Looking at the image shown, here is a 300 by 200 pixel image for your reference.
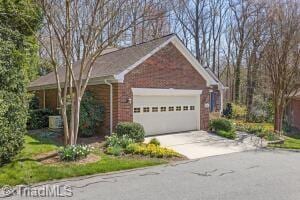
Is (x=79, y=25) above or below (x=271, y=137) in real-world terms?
above

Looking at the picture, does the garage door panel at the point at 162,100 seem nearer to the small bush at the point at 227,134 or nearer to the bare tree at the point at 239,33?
the small bush at the point at 227,134

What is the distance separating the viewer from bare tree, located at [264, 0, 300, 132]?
56.3 feet

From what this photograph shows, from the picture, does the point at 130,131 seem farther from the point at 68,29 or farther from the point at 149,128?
the point at 68,29

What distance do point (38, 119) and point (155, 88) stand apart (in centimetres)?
751

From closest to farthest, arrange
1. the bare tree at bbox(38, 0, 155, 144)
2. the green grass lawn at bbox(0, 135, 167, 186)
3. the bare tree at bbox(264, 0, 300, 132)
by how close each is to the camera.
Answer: the green grass lawn at bbox(0, 135, 167, 186), the bare tree at bbox(38, 0, 155, 144), the bare tree at bbox(264, 0, 300, 132)

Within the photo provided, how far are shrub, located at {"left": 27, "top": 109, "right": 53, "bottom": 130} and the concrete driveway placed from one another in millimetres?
7144

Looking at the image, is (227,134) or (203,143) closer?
(203,143)

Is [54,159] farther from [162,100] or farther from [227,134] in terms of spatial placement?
[227,134]

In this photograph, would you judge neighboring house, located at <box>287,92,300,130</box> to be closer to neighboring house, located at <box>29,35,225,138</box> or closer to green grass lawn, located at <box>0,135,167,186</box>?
neighboring house, located at <box>29,35,225,138</box>

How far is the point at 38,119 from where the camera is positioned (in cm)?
1872

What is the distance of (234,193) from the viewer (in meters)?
7.05

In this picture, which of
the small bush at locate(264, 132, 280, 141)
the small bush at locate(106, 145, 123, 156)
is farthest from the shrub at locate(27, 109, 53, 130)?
the small bush at locate(264, 132, 280, 141)

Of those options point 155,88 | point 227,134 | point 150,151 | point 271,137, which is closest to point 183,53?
point 155,88

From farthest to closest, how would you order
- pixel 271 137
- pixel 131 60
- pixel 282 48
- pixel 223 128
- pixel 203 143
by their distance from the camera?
1. pixel 282 48
2. pixel 223 128
3. pixel 271 137
4. pixel 131 60
5. pixel 203 143
